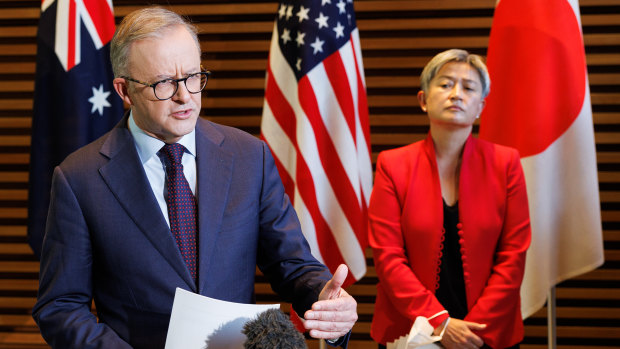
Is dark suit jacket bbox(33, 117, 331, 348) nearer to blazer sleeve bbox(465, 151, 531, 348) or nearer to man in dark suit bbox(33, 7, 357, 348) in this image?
man in dark suit bbox(33, 7, 357, 348)

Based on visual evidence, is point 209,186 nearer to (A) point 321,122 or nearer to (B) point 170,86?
(B) point 170,86

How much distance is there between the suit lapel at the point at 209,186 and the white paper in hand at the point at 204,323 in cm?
20

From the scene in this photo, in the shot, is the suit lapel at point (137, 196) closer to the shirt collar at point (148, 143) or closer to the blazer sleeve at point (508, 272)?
the shirt collar at point (148, 143)

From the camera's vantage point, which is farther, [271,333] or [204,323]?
[204,323]

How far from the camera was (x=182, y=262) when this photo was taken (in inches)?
57.3

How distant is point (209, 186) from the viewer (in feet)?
5.02

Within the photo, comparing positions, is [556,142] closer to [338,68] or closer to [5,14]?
[338,68]

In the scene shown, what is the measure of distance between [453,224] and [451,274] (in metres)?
0.21

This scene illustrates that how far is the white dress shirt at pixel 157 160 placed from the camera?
5.09 feet

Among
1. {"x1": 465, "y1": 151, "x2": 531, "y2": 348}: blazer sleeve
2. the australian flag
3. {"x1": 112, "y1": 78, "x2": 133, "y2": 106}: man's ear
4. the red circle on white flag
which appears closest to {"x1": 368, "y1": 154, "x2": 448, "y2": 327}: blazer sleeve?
{"x1": 465, "y1": 151, "x2": 531, "y2": 348}: blazer sleeve

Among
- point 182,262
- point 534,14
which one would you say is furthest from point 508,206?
point 182,262

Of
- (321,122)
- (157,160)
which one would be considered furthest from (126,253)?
(321,122)

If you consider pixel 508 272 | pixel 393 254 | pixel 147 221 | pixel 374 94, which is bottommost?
pixel 508 272

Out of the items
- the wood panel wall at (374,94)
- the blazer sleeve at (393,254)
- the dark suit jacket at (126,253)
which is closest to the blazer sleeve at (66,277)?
the dark suit jacket at (126,253)
